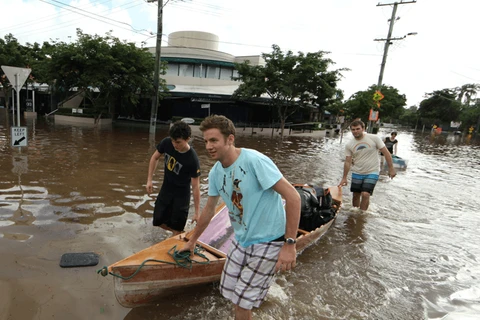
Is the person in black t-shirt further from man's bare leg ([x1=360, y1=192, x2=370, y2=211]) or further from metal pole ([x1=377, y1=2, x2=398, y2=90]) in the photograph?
metal pole ([x1=377, y1=2, x2=398, y2=90])

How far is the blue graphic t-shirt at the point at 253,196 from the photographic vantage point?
208 cm

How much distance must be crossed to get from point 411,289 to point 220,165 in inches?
133

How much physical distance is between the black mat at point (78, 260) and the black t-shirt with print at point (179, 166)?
53.4 inches

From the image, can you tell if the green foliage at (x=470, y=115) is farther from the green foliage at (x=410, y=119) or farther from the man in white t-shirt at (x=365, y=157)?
the man in white t-shirt at (x=365, y=157)

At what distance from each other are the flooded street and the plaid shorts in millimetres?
1046

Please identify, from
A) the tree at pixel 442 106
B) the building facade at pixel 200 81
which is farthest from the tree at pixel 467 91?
the building facade at pixel 200 81

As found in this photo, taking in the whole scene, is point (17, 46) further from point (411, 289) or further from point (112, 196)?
point (411, 289)

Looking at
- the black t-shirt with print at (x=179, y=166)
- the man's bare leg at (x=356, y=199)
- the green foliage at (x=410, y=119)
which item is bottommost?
the man's bare leg at (x=356, y=199)

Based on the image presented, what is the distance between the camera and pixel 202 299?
131 inches

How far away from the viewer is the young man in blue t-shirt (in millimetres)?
2094

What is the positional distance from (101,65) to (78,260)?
17.7 metres

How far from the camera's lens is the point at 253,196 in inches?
84.7

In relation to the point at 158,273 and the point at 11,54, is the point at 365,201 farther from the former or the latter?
the point at 11,54

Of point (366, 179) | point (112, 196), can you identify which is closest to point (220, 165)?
point (366, 179)
